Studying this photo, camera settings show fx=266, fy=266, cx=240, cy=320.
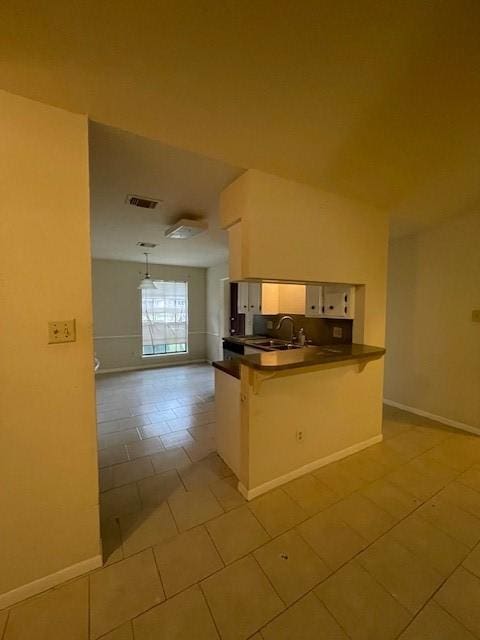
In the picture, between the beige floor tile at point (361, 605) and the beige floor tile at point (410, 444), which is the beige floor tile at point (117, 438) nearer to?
the beige floor tile at point (361, 605)

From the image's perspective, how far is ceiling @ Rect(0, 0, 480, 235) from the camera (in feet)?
3.33

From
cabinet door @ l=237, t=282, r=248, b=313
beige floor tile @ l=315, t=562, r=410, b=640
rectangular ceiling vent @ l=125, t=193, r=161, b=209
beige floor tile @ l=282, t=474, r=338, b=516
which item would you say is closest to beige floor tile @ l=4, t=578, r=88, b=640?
beige floor tile @ l=315, t=562, r=410, b=640

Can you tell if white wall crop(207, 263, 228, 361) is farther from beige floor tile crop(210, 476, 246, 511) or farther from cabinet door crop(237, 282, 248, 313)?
beige floor tile crop(210, 476, 246, 511)

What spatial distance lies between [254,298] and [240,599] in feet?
9.77

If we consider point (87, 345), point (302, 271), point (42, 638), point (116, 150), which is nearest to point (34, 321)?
point (87, 345)

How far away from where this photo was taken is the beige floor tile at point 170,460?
2398 millimetres

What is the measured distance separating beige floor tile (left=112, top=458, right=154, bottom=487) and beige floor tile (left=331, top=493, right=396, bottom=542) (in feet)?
5.11

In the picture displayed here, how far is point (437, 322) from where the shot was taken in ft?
10.8

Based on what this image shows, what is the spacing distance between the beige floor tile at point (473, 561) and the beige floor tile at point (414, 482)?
0.42 m

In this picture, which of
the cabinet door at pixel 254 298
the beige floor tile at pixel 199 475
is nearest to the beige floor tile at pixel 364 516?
the beige floor tile at pixel 199 475

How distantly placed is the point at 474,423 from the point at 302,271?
9.14 ft

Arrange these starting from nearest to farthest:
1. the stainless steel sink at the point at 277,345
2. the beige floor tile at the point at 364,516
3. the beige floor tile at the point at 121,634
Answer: the beige floor tile at the point at 121,634 → the beige floor tile at the point at 364,516 → the stainless steel sink at the point at 277,345

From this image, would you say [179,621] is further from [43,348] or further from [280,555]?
[43,348]

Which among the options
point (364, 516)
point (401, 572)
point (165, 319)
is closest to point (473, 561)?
point (401, 572)
